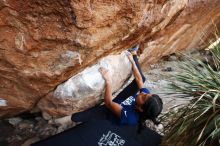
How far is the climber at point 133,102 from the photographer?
4406mm

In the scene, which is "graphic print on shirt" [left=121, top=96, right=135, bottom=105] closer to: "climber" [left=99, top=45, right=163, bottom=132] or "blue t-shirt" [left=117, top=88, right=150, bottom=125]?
"climber" [left=99, top=45, right=163, bottom=132]

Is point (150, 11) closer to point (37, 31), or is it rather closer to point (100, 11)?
point (100, 11)

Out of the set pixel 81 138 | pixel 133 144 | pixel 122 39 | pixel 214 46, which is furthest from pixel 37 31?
pixel 214 46

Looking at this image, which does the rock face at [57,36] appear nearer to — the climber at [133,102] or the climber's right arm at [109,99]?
the climber's right arm at [109,99]

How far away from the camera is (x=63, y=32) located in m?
3.88

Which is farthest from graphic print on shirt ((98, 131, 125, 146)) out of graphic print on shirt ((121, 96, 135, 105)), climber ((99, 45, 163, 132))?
graphic print on shirt ((121, 96, 135, 105))

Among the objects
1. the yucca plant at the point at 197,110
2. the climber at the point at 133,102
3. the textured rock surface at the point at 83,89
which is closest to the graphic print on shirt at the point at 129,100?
A: the climber at the point at 133,102

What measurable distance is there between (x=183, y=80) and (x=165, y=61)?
3.62 meters

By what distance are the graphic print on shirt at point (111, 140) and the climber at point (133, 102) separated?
7.3 inches

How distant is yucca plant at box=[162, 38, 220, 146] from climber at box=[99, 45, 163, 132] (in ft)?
0.84

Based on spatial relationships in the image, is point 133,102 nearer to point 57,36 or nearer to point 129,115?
point 129,115

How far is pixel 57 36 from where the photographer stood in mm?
3906

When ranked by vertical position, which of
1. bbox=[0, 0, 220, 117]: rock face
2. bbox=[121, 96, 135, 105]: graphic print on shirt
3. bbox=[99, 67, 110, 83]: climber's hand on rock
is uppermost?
bbox=[0, 0, 220, 117]: rock face

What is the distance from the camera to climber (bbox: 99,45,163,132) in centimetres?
441
